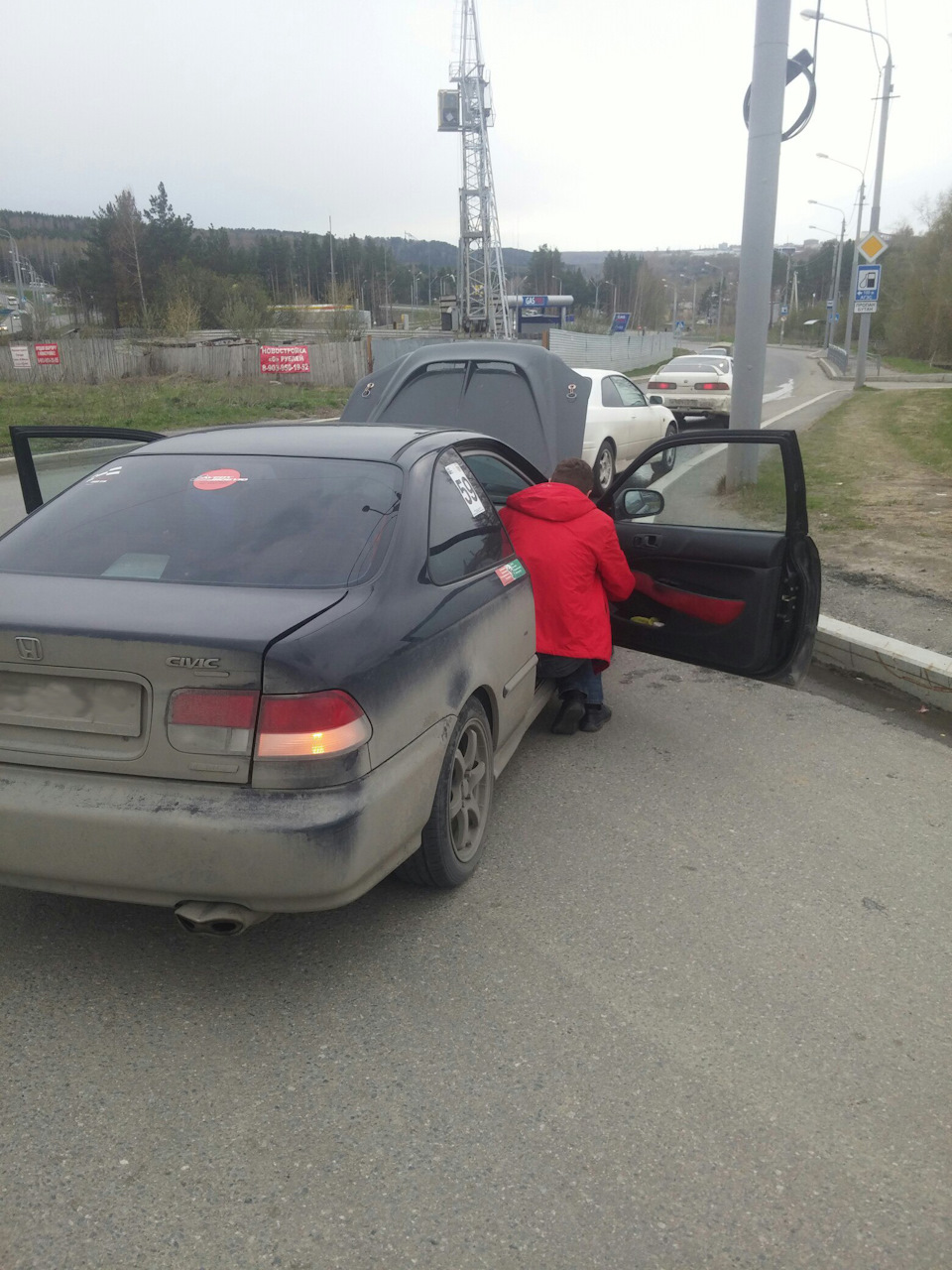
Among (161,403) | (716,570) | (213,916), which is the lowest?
(161,403)

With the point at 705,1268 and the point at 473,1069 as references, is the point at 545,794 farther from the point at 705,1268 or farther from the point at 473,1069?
the point at 705,1268

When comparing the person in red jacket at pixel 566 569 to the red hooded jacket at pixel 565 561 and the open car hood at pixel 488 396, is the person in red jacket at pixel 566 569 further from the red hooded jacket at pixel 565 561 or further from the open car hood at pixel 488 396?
the open car hood at pixel 488 396

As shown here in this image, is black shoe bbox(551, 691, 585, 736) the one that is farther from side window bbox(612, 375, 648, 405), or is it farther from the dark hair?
side window bbox(612, 375, 648, 405)

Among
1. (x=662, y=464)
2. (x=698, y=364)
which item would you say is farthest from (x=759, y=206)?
(x=698, y=364)

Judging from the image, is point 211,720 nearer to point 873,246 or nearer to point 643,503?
point 643,503

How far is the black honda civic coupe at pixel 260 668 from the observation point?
2.69m

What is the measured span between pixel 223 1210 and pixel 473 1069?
2.35 ft

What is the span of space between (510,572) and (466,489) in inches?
15.8

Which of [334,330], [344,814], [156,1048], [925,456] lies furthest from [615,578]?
[334,330]

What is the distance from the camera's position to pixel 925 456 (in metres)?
14.9

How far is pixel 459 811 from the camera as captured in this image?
355 cm

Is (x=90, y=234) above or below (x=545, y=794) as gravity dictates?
above

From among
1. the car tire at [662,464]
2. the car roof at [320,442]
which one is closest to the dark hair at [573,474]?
the car tire at [662,464]

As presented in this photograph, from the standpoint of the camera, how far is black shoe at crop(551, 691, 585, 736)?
509cm
